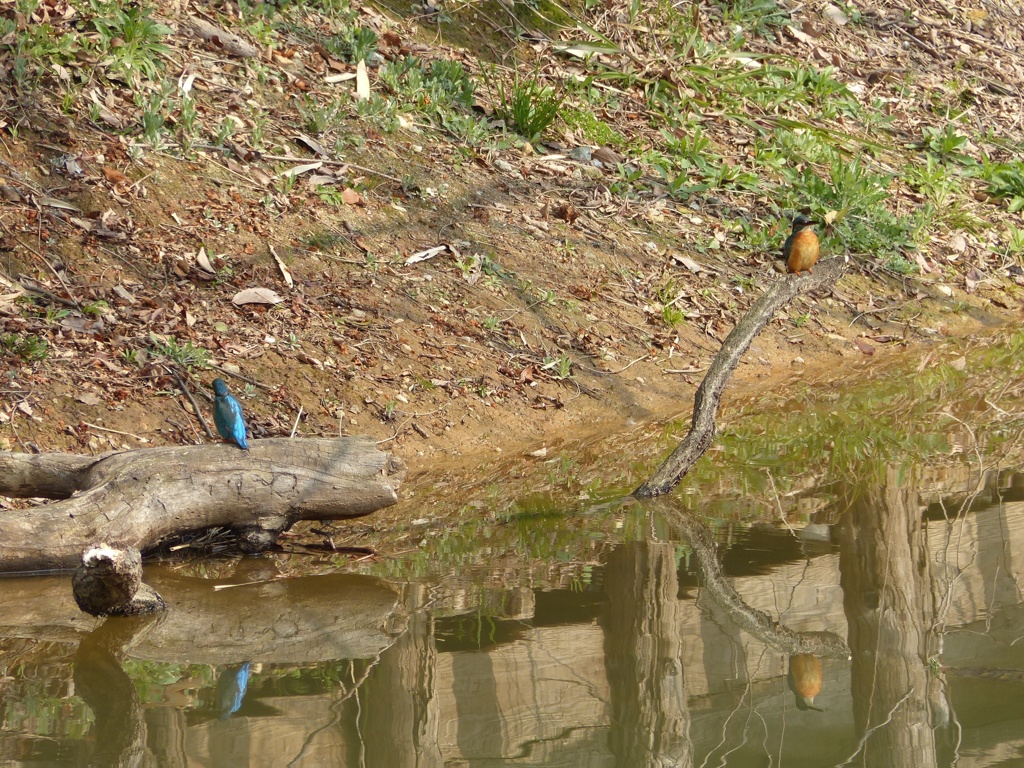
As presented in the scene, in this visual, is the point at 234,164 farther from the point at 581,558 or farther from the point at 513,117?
the point at 581,558

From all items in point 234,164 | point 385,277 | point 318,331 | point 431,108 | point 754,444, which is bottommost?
point 754,444

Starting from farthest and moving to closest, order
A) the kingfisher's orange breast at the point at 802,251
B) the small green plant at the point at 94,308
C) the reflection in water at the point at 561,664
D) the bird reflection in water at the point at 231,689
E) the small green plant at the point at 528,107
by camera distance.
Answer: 1. the small green plant at the point at 528,107
2. the kingfisher's orange breast at the point at 802,251
3. the small green plant at the point at 94,308
4. the bird reflection in water at the point at 231,689
5. the reflection in water at the point at 561,664

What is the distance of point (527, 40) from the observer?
31.8 ft

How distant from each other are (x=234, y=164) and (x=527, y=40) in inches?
134

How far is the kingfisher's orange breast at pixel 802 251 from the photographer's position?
239 inches

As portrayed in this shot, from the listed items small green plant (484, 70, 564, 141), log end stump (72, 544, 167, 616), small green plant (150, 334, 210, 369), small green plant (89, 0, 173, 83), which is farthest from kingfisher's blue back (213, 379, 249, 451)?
small green plant (484, 70, 564, 141)

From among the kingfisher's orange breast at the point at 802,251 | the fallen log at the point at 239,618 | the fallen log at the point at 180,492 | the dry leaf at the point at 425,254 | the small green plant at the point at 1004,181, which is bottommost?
the fallen log at the point at 239,618

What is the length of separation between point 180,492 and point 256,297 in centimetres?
222

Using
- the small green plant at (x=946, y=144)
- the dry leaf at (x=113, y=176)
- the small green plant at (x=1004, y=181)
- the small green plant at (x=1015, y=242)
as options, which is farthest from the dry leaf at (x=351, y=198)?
the small green plant at (x=1004, y=181)

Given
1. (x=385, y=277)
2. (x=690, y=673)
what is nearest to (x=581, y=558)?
(x=690, y=673)

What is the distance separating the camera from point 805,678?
3.67 meters

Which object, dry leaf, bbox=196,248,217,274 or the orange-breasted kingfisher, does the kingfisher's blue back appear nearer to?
dry leaf, bbox=196,248,217,274

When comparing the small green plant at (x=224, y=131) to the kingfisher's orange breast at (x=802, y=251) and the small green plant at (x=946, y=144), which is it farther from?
the small green plant at (x=946, y=144)

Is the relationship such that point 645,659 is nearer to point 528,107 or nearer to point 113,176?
point 113,176
